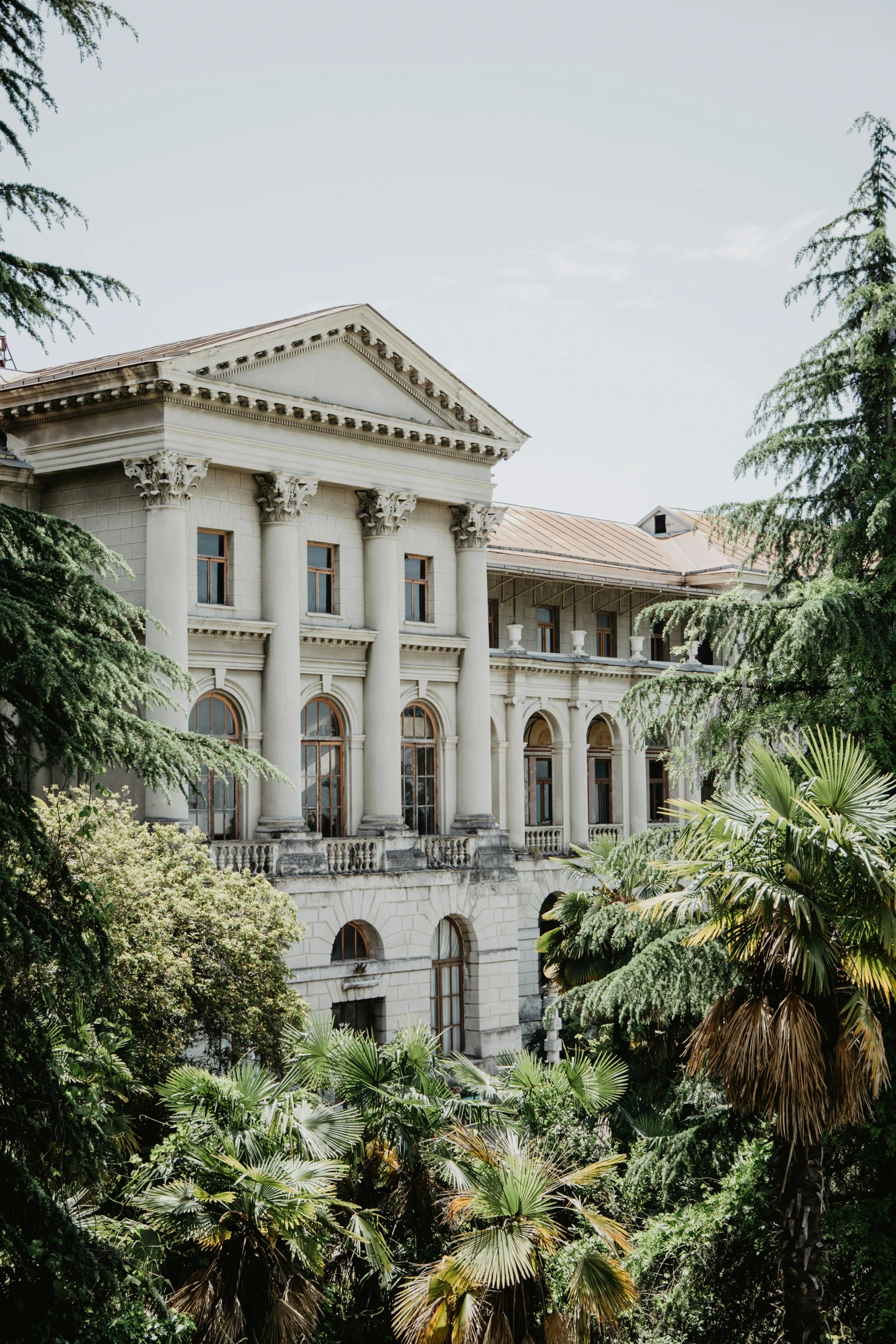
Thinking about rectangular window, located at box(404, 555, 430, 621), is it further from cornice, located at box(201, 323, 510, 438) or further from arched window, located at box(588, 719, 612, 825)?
arched window, located at box(588, 719, 612, 825)

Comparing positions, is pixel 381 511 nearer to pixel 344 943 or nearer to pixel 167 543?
pixel 167 543

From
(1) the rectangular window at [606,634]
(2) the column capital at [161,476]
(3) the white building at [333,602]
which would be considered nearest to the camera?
(2) the column capital at [161,476]

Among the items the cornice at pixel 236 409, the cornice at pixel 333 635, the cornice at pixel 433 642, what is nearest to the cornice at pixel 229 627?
the cornice at pixel 333 635

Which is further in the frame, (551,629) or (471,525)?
(551,629)

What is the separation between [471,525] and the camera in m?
38.6

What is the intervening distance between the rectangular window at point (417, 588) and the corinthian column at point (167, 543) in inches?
303

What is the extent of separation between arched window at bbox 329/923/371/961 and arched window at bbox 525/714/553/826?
40.3 feet

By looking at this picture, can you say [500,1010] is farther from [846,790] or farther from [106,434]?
[846,790]

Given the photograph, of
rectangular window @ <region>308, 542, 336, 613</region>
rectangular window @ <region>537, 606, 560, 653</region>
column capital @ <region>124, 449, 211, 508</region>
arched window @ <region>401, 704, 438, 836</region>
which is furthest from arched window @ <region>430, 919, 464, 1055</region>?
rectangular window @ <region>537, 606, 560, 653</region>

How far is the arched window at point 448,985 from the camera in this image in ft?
121

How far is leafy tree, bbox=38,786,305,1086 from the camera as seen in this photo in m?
21.4

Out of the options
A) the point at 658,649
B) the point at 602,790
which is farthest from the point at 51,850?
the point at 658,649

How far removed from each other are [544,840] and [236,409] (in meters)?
18.4

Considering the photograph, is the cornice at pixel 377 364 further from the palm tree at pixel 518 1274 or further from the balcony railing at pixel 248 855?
the palm tree at pixel 518 1274
